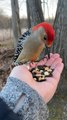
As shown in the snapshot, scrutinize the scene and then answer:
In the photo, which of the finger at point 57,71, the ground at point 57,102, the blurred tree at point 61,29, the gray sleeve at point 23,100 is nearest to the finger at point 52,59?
the finger at point 57,71

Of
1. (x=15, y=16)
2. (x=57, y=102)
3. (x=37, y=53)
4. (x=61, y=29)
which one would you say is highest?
(x=37, y=53)

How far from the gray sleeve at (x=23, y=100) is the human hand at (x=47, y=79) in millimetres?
74

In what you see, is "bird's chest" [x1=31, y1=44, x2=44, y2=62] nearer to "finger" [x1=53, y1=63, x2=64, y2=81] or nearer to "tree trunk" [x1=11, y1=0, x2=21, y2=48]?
"finger" [x1=53, y1=63, x2=64, y2=81]

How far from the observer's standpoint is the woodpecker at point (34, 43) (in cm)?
204

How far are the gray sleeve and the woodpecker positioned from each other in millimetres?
858

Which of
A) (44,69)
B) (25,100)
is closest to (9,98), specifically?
(25,100)

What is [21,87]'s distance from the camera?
3.80 feet

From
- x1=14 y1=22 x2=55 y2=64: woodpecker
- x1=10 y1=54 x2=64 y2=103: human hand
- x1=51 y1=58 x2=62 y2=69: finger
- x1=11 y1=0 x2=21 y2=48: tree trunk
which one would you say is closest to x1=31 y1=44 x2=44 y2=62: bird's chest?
x1=14 y1=22 x2=55 y2=64: woodpecker

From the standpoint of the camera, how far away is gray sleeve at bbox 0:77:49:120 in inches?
42.7

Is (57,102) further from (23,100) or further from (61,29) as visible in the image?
(23,100)

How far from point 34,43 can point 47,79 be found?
1.94ft

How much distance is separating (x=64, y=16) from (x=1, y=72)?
2.15 metres

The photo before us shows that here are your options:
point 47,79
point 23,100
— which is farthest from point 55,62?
point 23,100

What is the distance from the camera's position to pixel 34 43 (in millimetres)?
2141
